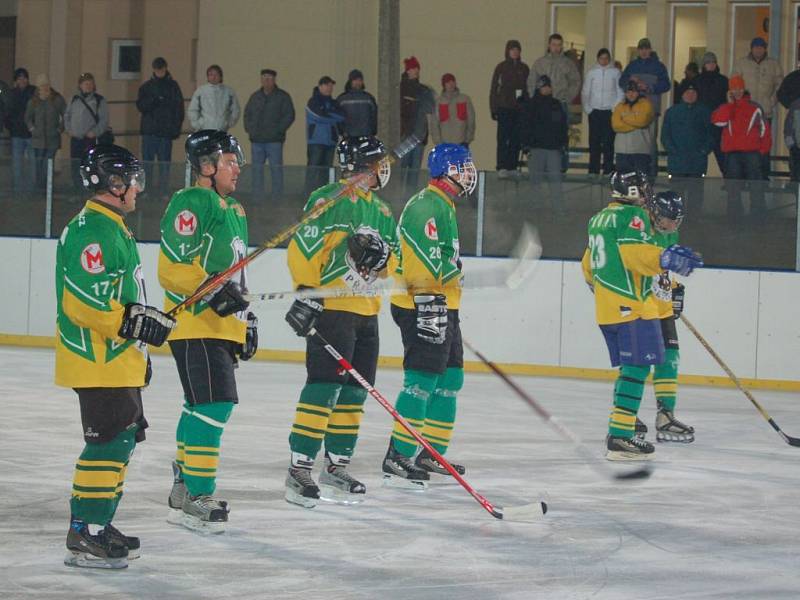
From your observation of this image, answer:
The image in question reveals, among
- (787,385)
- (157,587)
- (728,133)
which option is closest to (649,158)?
(728,133)

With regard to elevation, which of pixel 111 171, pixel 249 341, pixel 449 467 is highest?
pixel 111 171

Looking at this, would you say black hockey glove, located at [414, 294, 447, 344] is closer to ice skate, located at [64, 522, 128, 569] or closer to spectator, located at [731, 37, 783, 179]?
ice skate, located at [64, 522, 128, 569]

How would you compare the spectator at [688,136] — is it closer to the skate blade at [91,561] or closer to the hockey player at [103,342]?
the hockey player at [103,342]

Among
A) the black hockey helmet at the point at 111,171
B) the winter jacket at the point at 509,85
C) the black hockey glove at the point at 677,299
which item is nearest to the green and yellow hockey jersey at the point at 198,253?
Answer: the black hockey helmet at the point at 111,171

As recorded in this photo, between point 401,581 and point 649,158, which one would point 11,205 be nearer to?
point 649,158

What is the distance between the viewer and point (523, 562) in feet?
18.7

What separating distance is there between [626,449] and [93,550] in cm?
362

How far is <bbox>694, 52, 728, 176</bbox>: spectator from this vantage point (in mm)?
13555

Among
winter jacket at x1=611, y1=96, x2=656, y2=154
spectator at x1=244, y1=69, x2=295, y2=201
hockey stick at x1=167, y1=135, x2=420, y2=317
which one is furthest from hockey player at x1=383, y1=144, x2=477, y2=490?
spectator at x1=244, y1=69, x2=295, y2=201

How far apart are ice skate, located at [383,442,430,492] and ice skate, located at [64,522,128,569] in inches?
78.5

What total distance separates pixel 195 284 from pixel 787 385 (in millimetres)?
6542

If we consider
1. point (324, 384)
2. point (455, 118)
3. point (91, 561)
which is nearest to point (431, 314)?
point (324, 384)

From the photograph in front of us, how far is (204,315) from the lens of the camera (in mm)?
6008

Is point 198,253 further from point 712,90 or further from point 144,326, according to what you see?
point 712,90
